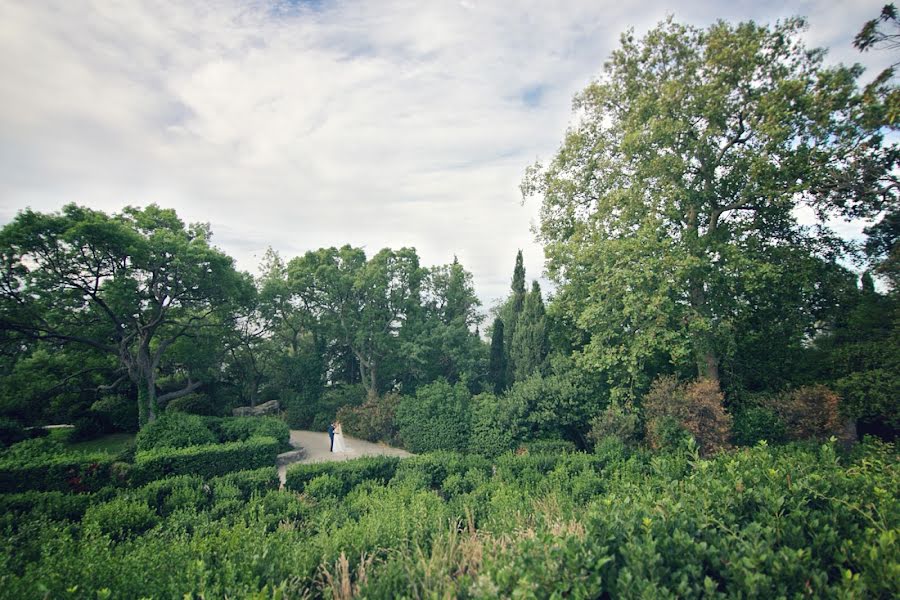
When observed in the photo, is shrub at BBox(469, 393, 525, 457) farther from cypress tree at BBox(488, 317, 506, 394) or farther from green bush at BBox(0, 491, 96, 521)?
green bush at BBox(0, 491, 96, 521)

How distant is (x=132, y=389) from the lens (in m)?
21.4

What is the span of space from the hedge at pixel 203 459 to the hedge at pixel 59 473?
0.67 metres

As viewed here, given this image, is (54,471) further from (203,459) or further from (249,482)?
(249,482)

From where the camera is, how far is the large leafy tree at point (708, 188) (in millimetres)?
12133

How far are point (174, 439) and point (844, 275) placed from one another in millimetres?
23482

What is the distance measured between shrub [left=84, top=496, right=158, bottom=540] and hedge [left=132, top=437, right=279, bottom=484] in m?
5.48

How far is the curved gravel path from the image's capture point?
17.3 meters

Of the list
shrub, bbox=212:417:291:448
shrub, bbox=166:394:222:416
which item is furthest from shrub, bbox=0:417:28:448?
shrub, bbox=212:417:291:448

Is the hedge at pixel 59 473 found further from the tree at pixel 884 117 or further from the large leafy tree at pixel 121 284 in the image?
the tree at pixel 884 117

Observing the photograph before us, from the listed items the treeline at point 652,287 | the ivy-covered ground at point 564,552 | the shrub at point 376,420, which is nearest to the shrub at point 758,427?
the treeline at point 652,287

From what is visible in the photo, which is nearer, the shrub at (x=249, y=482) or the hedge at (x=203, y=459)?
the shrub at (x=249, y=482)

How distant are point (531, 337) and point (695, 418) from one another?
8.70 m

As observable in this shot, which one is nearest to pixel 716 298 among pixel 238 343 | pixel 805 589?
pixel 805 589

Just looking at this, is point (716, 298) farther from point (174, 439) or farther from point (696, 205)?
point (174, 439)
